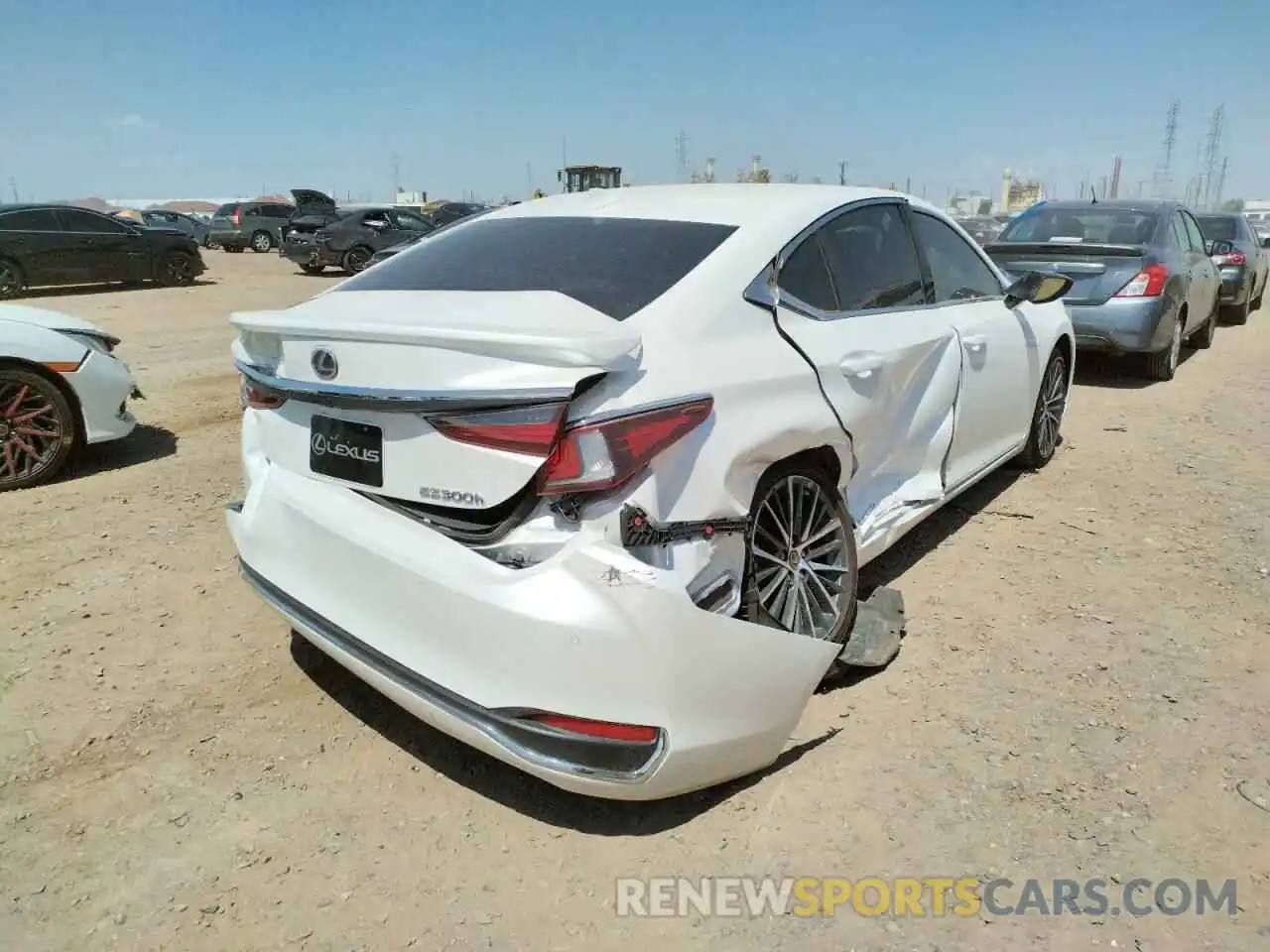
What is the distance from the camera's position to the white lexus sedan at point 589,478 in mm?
2141

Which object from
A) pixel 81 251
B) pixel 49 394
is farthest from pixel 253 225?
pixel 49 394

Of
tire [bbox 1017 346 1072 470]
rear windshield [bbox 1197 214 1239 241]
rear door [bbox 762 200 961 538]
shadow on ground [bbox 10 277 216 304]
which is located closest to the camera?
rear door [bbox 762 200 961 538]

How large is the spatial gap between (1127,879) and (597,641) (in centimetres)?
149

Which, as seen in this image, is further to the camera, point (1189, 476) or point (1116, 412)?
point (1116, 412)

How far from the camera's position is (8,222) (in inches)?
612

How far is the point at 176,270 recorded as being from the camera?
17656mm

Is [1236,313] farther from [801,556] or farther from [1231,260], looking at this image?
[801,556]

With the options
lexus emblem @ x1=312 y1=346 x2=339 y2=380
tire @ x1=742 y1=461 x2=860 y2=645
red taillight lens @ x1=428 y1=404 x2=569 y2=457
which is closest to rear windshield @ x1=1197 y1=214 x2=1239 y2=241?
tire @ x1=742 y1=461 x2=860 y2=645

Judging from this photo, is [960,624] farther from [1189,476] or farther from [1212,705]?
[1189,476]

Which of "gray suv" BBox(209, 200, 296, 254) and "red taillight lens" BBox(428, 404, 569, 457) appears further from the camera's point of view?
"gray suv" BBox(209, 200, 296, 254)

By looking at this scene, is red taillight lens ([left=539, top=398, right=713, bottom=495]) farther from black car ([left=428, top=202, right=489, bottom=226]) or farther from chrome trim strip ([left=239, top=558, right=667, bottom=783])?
black car ([left=428, top=202, right=489, bottom=226])

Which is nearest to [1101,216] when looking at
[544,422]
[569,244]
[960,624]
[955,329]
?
[955,329]

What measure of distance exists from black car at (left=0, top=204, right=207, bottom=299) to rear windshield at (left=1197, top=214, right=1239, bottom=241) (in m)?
17.6

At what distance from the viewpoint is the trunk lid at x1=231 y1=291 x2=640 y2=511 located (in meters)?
2.13
